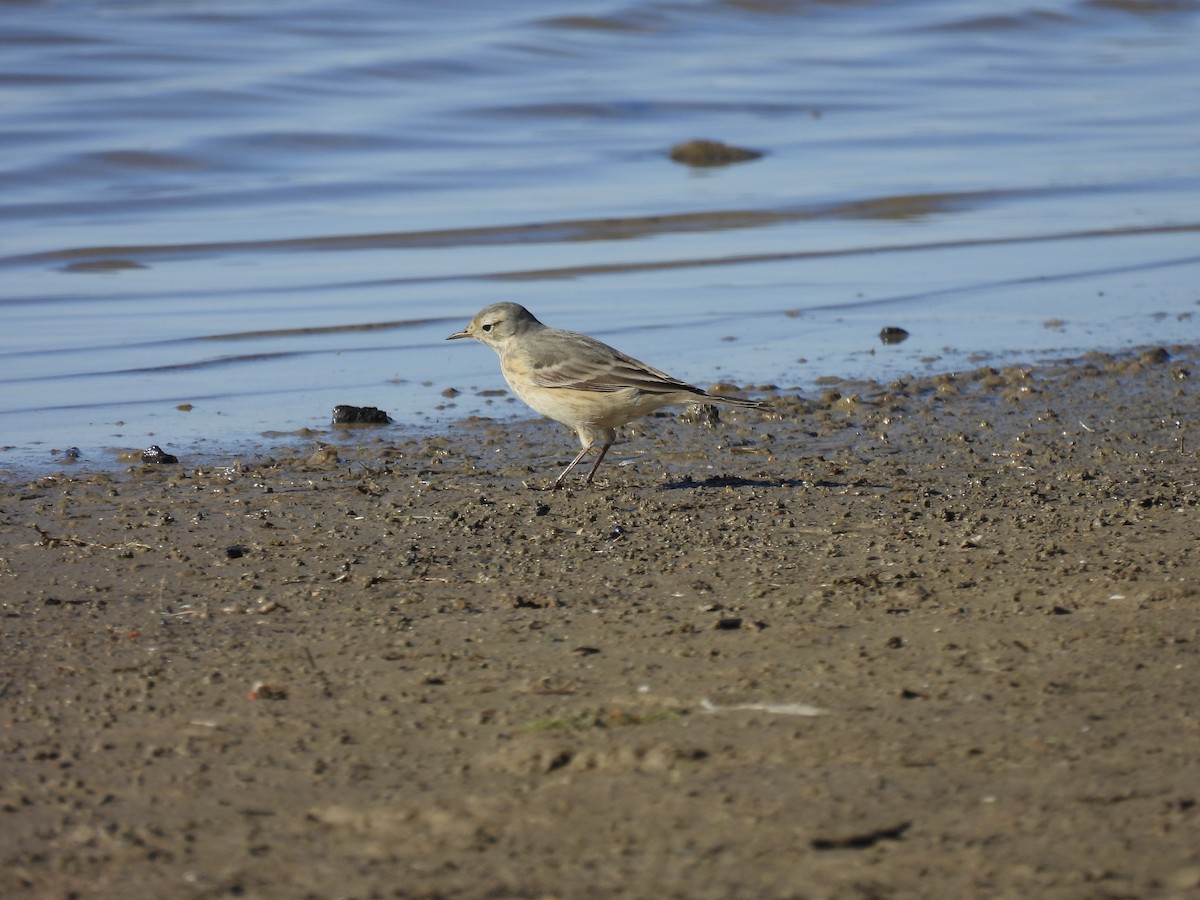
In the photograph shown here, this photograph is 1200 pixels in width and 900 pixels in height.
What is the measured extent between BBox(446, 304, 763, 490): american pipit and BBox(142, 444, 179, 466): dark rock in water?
1635 mm

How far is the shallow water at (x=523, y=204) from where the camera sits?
10453 mm

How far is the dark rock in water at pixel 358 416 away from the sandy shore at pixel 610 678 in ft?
2.41

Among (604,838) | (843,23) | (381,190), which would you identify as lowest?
(604,838)

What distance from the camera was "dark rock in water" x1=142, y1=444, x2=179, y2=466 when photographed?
773cm

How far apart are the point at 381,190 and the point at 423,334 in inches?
251

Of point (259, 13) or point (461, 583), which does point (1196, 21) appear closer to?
point (259, 13)

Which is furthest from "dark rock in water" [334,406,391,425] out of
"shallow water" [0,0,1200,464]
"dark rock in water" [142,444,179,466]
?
"dark rock in water" [142,444,179,466]

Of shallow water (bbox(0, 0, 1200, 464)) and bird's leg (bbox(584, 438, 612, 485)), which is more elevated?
shallow water (bbox(0, 0, 1200, 464))

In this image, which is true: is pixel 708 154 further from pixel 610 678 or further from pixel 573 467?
pixel 610 678

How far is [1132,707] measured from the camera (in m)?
4.30

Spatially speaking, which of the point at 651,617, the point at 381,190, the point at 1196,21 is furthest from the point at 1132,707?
the point at 1196,21

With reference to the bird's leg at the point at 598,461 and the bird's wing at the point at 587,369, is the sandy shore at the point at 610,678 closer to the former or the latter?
the bird's leg at the point at 598,461

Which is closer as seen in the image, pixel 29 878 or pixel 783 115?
pixel 29 878

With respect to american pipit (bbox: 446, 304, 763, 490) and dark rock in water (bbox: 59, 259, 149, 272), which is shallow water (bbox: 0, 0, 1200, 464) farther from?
american pipit (bbox: 446, 304, 763, 490)
